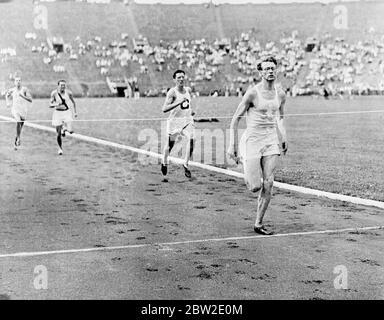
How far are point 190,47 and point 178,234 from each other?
224 ft

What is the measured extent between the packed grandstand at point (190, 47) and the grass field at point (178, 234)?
51221mm

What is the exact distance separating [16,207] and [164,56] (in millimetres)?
64046

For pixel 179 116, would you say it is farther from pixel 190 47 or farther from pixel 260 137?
pixel 190 47

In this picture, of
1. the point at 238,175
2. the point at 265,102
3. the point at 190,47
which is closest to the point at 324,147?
the point at 238,175

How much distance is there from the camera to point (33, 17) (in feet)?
236

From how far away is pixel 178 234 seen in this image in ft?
26.6

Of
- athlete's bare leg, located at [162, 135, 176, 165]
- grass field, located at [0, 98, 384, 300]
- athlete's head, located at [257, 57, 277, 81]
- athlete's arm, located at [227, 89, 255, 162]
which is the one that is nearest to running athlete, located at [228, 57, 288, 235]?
athlete's arm, located at [227, 89, 255, 162]

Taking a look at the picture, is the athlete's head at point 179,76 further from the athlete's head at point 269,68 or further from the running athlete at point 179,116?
the athlete's head at point 269,68

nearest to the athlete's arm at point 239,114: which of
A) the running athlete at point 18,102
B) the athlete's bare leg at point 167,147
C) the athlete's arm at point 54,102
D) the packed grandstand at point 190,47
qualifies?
the athlete's bare leg at point 167,147

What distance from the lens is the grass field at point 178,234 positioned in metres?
5.91

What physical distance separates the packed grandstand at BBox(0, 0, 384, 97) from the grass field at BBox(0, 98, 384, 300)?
51221mm

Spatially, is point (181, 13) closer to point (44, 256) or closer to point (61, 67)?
point (61, 67)

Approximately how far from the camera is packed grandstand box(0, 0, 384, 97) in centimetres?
6694
